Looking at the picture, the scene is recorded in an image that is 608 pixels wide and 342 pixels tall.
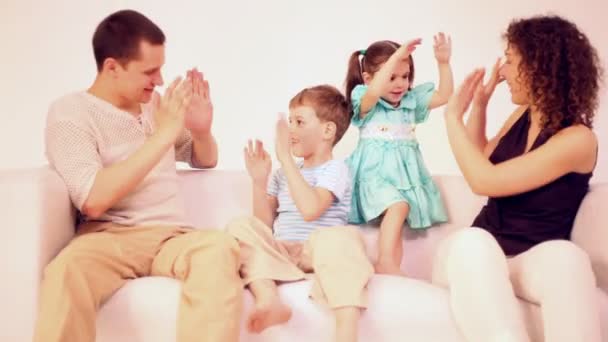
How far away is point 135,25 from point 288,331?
28.8 inches

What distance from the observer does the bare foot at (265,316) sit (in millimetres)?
1515

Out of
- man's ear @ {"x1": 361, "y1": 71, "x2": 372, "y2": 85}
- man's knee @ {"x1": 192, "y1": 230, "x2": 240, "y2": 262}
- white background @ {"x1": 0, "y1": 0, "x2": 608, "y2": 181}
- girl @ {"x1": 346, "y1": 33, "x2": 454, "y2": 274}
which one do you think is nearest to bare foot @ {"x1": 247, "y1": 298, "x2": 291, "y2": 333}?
man's knee @ {"x1": 192, "y1": 230, "x2": 240, "y2": 262}

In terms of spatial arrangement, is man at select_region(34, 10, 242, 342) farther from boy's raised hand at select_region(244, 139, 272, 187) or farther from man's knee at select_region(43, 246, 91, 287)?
boy's raised hand at select_region(244, 139, 272, 187)

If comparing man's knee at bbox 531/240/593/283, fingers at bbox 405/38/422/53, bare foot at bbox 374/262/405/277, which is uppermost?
fingers at bbox 405/38/422/53

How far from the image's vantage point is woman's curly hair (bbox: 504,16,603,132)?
1.74 meters

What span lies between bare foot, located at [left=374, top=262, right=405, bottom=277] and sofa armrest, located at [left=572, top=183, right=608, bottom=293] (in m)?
0.37

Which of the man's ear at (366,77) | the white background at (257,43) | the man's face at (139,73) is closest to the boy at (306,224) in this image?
the man's ear at (366,77)

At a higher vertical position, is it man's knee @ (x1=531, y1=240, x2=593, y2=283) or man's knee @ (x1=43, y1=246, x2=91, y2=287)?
man's knee @ (x1=531, y1=240, x2=593, y2=283)

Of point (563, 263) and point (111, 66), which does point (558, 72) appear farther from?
point (111, 66)

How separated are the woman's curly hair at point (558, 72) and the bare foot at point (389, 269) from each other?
442mm

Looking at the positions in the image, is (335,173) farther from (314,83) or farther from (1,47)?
(1,47)

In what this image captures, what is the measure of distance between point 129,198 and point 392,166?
2.11 feet

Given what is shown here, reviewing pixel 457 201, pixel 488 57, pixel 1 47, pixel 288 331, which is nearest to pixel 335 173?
pixel 457 201

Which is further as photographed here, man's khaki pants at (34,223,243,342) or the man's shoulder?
the man's shoulder
